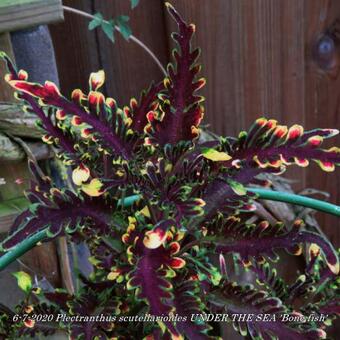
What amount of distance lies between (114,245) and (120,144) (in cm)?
14

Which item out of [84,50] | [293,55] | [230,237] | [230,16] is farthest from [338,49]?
[230,237]

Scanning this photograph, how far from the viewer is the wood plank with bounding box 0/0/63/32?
83 centimetres

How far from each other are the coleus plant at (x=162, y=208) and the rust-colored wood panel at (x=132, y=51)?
1.67 ft

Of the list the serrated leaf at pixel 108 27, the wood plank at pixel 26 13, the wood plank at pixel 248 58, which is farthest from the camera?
the wood plank at pixel 248 58

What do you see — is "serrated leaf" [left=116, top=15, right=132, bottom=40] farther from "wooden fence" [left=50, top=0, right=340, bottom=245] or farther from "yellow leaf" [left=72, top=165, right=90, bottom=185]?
"yellow leaf" [left=72, top=165, right=90, bottom=185]

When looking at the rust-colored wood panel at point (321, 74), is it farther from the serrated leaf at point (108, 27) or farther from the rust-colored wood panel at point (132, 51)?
the serrated leaf at point (108, 27)

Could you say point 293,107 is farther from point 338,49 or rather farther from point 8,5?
point 8,5

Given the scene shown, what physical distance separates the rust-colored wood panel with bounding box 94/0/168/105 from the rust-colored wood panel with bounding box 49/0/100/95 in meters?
0.02

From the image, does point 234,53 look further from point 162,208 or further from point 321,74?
point 162,208

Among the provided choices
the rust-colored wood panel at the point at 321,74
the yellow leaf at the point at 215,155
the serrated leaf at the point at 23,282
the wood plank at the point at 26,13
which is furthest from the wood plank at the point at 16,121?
the rust-colored wood panel at the point at 321,74

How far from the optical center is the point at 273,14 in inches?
46.6

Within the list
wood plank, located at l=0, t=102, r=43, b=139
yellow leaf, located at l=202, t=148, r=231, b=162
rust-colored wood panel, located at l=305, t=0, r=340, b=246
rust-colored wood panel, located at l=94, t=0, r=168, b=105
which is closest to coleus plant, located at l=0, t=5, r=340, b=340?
yellow leaf, located at l=202, t=148, r=231, b=162

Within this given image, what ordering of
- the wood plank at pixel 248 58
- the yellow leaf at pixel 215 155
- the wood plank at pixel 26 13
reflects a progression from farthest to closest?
the wood plank at pixel 248 58 → the wood plank at pixel 26 13 → the yellow leaf at pixel 215 155

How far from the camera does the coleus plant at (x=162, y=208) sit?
0.59m
